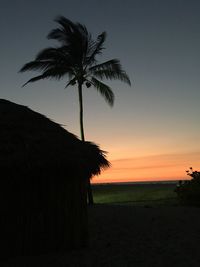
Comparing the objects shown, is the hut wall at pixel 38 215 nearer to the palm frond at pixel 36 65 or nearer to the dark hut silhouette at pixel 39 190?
the dark hut silhouette at pixel 39 190

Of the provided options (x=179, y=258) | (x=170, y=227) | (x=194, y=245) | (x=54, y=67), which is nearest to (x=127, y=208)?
(x=170, y=227)

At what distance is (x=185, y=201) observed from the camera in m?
22.2

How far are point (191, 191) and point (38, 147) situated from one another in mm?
11623

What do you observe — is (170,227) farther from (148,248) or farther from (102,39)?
(102,39)

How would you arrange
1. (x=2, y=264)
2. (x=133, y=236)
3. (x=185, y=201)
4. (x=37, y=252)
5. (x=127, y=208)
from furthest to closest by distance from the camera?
(x=185, y=201) → (x=127, y=208) → (x=133, y=236) → (x=37, y=252) → (x=2, y=264)

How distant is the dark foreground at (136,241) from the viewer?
11438 millimetres

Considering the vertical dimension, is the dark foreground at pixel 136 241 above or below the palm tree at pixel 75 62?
below

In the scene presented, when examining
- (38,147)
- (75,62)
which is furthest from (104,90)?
(38,147)

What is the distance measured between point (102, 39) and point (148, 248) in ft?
51.3

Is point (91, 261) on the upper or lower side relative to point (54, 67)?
lower

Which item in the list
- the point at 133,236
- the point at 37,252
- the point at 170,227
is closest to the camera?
the point at 37,252

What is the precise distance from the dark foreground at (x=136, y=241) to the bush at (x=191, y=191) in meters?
2.93

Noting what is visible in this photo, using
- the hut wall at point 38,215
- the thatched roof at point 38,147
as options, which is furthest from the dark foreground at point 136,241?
the thatched roof at point 38,147

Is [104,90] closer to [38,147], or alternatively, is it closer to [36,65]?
[36,65]
